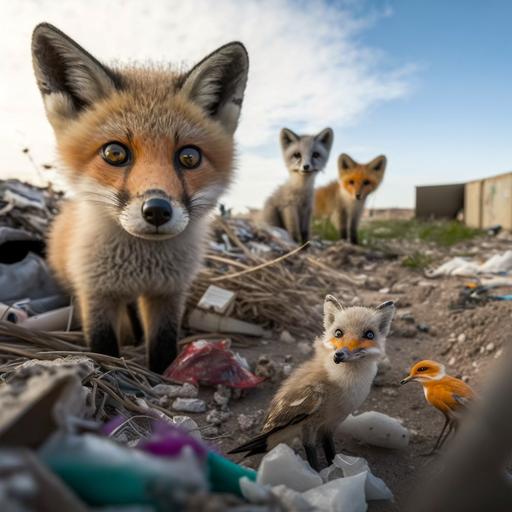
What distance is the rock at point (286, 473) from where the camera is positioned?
4.09 ft

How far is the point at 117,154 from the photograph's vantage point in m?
1.96

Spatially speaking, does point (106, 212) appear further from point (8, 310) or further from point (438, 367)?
point (438, 367)

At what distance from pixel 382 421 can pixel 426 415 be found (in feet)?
1.49

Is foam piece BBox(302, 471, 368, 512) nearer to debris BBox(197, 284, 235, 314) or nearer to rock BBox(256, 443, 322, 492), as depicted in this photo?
rock BBox(256, 443, 322, 492)

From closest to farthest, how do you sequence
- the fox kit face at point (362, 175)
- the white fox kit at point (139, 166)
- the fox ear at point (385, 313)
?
the fox ear at point (385, 313) → the white fox kit at point (139, 166) → the fox kit face at point (362, 175)

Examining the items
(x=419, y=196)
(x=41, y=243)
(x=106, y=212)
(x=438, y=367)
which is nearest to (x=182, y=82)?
(x=106, y=212)

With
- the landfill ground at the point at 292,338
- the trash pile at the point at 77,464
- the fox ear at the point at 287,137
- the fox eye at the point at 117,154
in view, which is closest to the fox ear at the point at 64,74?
the fox eye at the point at 117,154

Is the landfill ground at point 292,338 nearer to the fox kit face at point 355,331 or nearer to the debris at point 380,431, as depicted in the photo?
the debris at point 380,431

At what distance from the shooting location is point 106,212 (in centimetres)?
220

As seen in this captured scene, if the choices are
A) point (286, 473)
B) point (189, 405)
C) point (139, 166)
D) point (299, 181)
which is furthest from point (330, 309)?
point (299, 181)

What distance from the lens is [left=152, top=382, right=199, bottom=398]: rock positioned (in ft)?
7.28

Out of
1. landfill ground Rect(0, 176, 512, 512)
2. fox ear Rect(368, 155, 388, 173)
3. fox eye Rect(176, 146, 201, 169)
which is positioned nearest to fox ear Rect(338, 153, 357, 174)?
fox ear Rect(368, 155, 388, 173)

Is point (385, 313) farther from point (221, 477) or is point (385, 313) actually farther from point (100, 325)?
point (100, 325)

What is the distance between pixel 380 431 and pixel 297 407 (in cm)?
43
